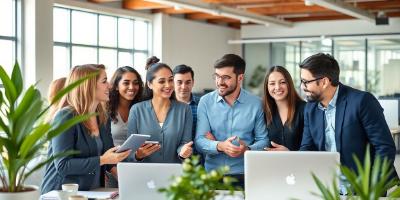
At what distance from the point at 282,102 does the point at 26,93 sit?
2239 millimetres

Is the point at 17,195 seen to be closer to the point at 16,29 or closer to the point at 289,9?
the point at 16,29

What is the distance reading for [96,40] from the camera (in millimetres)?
13289

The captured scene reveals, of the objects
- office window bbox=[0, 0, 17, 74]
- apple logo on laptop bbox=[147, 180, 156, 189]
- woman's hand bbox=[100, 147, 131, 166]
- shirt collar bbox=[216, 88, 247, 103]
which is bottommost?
apple logo on laptop bbox=[147, 180, 156, 189]

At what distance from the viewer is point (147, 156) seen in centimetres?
427

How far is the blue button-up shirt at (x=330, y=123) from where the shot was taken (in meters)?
3.86

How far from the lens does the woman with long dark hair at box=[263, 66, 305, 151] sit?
14.2 ft

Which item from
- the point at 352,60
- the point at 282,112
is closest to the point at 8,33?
the point at 282,112

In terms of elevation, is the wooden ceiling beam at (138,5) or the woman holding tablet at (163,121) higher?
the wooden ceiling beam at (138,5)

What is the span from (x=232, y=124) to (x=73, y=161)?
1156 millimetres

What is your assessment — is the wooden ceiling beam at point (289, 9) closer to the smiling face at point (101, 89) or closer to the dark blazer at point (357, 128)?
the dark blazer at point (357, 128)

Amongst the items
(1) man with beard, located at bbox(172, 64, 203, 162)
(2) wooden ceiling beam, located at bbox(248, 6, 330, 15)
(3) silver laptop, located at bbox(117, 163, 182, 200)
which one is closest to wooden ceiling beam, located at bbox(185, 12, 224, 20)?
(2) wooden ceiling beam, located at bbox(248, 6, 330, 15)

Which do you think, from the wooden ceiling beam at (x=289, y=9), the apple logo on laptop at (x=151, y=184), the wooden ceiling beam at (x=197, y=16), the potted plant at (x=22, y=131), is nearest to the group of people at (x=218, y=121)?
the apple logo on laptop at (x=151, y=184)

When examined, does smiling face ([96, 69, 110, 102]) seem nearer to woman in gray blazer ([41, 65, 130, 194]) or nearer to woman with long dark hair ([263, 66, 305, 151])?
woman in gray blazer ([41, 65, 130, 194])

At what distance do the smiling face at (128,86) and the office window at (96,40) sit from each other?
6818 mm
